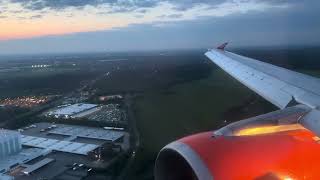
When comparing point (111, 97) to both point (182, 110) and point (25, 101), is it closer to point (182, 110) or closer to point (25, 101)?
point (25, 101)

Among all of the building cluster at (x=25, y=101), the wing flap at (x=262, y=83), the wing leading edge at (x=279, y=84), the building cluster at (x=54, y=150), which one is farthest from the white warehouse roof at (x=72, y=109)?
the wing leading edge at (x=279, y=84)

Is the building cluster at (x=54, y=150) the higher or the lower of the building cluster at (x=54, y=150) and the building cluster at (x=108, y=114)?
the higher

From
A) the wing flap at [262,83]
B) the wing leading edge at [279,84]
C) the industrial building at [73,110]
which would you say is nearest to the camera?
the wing leading edge at [279,84]

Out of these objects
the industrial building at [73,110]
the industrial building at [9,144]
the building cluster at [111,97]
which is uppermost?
the industrial building at [9,144]

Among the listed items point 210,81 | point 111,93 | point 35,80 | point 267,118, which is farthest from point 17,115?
point 267,118

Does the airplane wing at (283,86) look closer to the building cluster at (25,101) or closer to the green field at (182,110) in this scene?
the green field at (182,110)

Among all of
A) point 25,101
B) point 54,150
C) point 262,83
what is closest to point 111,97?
point 25,101

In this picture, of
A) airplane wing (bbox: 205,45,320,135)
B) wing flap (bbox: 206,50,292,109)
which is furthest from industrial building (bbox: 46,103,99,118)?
airplane wing (bbox: 205,45,320,135)

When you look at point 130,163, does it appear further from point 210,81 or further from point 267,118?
point 210,81
